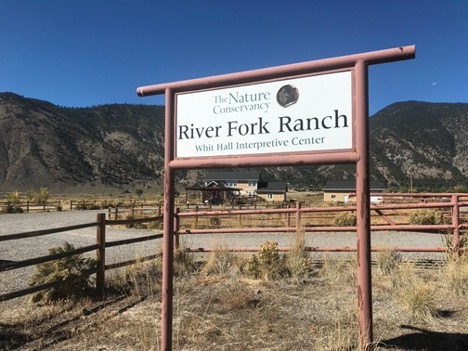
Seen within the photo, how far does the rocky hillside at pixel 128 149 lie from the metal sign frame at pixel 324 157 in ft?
327

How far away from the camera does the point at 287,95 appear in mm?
3379

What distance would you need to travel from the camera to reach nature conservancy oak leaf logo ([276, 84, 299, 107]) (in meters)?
3.34

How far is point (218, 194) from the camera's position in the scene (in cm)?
6875

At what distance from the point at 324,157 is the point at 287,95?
0.60 m

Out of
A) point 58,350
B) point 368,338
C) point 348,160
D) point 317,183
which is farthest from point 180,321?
point 317,183

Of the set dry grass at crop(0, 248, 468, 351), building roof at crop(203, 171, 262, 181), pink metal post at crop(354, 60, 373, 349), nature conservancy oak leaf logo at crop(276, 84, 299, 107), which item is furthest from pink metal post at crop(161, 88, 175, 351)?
building roof at crop(203, 171, 262, 181)

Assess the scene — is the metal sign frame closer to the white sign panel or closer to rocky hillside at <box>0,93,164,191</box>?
the white sign panel

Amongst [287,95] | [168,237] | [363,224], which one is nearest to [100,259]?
[168,237]

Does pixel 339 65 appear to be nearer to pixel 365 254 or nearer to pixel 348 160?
pixel 348 160

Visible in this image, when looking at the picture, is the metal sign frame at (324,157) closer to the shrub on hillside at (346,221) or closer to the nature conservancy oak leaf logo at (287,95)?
the nature conservancy oak leaf logo at (287,95)

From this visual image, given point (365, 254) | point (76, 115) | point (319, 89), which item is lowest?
point (365, 254)

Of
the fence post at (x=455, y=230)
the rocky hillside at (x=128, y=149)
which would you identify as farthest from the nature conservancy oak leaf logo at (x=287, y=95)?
the rocky hillside at (x=128, y=149)

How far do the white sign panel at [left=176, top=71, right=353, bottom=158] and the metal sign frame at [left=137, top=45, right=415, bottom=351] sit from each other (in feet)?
0.17

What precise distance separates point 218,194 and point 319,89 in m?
65.7
